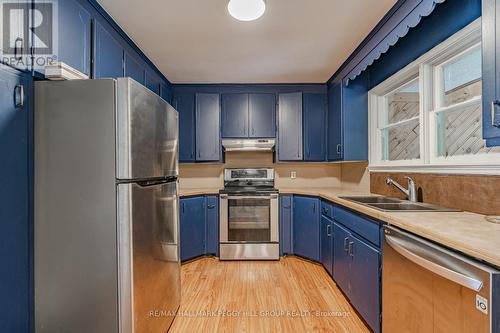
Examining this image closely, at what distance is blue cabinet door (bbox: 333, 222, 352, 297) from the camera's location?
84.7 inches

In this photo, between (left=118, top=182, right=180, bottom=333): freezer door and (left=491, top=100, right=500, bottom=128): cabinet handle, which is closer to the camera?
(left=491, top=100, right=500, bottom=128): cabinet handle

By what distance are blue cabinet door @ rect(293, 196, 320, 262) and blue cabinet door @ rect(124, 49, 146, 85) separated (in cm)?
222

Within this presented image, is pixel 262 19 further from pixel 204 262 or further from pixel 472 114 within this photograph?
pixel 204 262

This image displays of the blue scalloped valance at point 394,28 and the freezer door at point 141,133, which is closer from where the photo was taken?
the freezer door at point 141,133

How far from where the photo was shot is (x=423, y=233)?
120cm

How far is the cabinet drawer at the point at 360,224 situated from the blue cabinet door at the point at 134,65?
7.37 ft

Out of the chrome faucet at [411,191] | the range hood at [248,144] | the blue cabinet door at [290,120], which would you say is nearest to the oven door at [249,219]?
the range hood at [248,144]

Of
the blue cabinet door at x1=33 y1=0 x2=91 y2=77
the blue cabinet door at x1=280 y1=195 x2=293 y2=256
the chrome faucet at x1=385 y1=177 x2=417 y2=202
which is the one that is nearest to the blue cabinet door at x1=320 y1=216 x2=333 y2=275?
the blue cabinet door at x1=280 y1=195 x2=293 y2=256

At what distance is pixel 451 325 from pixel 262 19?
210 cm

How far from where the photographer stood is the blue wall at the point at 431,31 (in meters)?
1.51

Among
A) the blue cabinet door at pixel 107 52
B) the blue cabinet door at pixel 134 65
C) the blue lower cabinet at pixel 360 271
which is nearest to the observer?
the blue lower cabinet at pixel 360 271

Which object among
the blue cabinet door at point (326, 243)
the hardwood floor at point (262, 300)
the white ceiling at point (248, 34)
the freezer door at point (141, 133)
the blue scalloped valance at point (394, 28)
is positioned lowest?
the hardwood floor at point (262, 300)

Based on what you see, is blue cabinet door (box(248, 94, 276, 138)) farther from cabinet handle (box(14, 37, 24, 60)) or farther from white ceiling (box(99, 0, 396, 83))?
cabinet handle (box(14, 37, 24, 60))

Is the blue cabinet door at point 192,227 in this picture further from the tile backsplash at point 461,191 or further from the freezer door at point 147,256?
the tile backsplash at point 461,191
